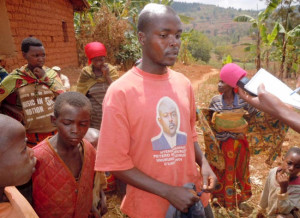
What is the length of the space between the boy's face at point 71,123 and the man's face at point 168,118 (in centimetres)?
53

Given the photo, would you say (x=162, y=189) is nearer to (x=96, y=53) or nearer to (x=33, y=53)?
(x=33, y=53)

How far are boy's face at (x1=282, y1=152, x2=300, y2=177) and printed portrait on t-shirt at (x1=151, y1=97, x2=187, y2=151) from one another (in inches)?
60.9

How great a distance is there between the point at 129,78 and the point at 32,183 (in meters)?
0.88

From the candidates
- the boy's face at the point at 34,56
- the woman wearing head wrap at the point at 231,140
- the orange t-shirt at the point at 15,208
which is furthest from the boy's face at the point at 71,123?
the woman wearing head wrap at the point at 231,140

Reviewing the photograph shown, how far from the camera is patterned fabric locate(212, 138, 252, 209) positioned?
9.02 ft

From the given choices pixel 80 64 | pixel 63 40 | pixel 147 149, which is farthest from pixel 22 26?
pixel 147 149

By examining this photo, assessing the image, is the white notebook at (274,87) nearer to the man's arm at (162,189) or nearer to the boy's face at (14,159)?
the man's arm at (162,189)

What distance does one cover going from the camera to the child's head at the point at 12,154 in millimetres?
920

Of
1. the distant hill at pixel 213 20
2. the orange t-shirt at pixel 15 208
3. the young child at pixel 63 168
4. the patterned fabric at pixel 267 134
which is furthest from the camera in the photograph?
the distant hill at pixel 213 20

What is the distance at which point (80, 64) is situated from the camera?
11.4m

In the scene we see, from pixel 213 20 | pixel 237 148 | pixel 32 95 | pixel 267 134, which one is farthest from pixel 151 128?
pixel 213 20

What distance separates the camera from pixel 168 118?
1216 millimetres

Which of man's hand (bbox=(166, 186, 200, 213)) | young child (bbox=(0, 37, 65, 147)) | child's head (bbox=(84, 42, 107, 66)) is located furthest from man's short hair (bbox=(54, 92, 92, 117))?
child's head (bbox=(84, 42, 107, 66))

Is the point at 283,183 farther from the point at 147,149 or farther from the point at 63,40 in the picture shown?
the point at 63,40
